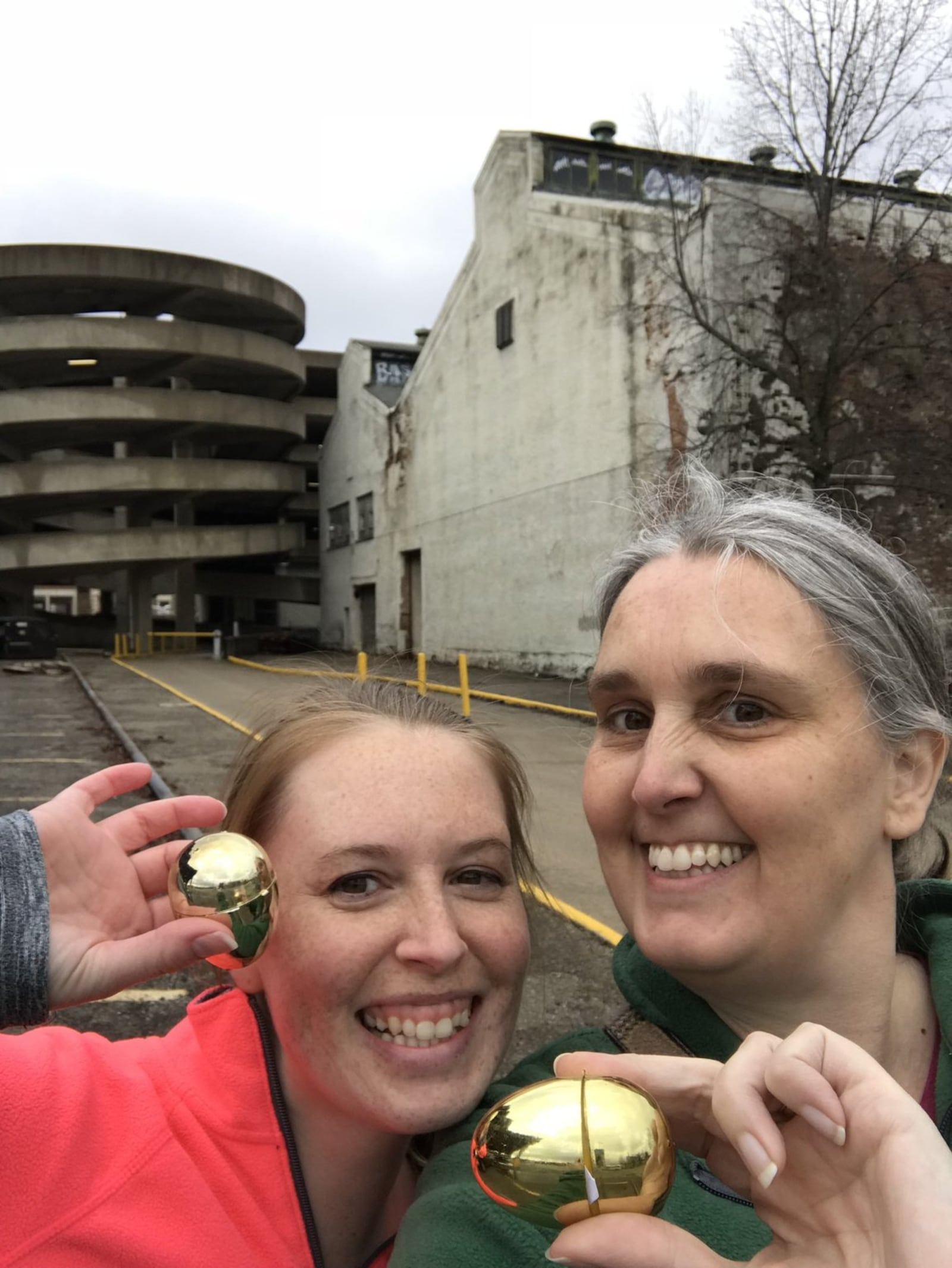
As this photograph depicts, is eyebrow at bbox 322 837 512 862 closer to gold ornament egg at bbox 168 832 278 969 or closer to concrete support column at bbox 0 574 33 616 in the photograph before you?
gold ornament egg at bbox 168 832 278 969

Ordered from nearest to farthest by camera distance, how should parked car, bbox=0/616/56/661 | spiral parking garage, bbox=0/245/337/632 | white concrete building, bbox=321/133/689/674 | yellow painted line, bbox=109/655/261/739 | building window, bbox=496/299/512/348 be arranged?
yellow painted line, bbox=109/655/261/739
white concrete building, bbox=321/133/689/674
building window, bbox=496/299/512/348
parked car, bbox=0/616/56/661
spiral parking garage, bbox=0/245/337/632

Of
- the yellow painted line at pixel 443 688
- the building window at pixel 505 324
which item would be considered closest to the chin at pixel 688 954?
the yellow painted line at pixel 443 688

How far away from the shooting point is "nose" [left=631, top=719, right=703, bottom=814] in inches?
51.4

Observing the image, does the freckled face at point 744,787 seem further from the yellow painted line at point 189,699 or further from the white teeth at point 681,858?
the yellow painted line at point 189,699

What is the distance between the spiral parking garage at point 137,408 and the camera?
3581 centimetres

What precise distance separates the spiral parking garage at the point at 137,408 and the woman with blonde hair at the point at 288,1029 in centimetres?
3729

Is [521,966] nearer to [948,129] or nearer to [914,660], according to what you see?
[914,660]

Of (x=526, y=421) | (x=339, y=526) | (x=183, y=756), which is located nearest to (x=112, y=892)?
(x=183, y=756)

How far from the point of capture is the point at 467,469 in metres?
25.6

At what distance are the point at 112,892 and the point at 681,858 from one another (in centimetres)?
106

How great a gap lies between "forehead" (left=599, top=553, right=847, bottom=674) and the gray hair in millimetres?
22

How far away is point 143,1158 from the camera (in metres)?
1.34

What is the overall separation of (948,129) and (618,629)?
14.9 metres

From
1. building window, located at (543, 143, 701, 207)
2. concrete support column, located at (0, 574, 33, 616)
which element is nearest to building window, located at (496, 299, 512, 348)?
building window, located at (543, 143, 701, 207)
